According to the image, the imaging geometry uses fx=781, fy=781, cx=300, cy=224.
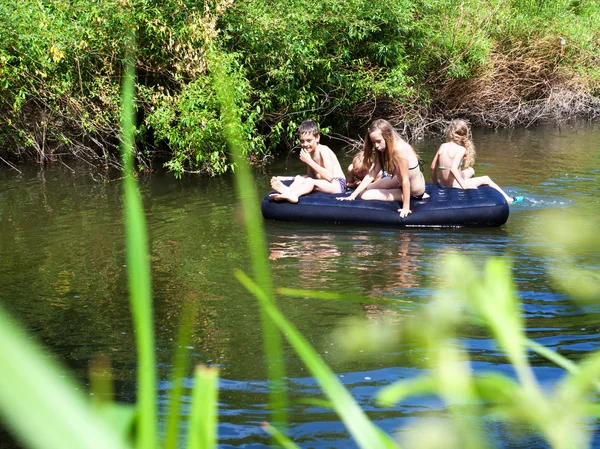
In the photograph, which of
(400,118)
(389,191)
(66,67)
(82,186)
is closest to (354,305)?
(389,191)

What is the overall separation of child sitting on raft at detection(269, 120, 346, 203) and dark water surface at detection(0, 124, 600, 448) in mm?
405

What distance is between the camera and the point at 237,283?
628cm

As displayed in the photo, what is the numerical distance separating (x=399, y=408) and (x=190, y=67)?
8.92 m

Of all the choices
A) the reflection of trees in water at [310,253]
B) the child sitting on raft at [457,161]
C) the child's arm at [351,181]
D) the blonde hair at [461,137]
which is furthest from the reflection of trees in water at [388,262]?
the blonde hair at [461,137]

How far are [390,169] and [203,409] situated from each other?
7972 mm

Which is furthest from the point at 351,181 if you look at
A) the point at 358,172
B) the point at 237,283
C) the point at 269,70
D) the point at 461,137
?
the point at 269,70

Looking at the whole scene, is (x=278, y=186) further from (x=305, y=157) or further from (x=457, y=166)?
(x=457, y=166)

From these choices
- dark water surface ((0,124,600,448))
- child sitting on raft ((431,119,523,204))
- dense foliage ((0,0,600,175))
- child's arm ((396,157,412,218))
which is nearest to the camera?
dark water surface ((0,124,600,448))

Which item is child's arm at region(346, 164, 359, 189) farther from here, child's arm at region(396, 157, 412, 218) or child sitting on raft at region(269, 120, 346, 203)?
child's arm at region(396, 157, 412, 218)

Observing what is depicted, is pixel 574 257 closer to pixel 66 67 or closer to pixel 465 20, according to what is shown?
pixel 66 67

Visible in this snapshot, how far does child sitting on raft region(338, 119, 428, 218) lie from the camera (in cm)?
808

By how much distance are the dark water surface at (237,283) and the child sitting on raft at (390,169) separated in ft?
1.67

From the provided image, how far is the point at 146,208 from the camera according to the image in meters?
9.95

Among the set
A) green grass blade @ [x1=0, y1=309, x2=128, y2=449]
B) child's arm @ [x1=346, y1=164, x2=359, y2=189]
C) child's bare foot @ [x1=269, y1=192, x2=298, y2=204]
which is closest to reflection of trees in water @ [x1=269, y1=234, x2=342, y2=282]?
child's bare foot @ [x1=269, y1=192, x2=298, y2=204]
